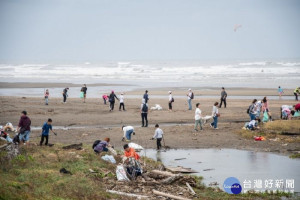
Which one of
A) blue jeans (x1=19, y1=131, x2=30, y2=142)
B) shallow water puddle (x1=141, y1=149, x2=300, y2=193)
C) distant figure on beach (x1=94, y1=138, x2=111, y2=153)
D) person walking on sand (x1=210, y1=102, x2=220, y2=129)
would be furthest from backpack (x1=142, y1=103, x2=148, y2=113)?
blue jeans (x1=19, y1=131, x2=30, y2=142)

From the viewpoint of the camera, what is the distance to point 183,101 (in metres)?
42.9

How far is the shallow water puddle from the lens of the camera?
55.6ft

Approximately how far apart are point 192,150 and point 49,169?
8662 mm

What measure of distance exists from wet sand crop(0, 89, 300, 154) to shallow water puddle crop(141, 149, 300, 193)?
1379 mm

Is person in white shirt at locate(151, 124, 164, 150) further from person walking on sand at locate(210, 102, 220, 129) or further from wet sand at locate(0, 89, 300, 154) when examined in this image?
person walking on sand at locate(210, 102, 220, 129)

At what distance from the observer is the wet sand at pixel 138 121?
24.4 metres

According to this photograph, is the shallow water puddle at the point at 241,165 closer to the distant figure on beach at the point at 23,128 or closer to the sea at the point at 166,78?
the distant figure on beach at the point at 23,128

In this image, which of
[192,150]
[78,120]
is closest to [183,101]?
[78,120]

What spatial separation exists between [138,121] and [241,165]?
492 inches

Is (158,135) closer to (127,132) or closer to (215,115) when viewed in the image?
(127,132)

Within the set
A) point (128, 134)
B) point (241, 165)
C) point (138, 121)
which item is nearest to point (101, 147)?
point (128, 134)

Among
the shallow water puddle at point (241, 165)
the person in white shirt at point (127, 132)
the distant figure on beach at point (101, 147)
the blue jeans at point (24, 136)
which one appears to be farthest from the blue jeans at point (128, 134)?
the blue jeans at point (24, 136)

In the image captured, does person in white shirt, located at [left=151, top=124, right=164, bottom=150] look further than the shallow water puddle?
Yes

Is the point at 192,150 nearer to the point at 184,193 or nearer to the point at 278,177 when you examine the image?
the point at 278,177
